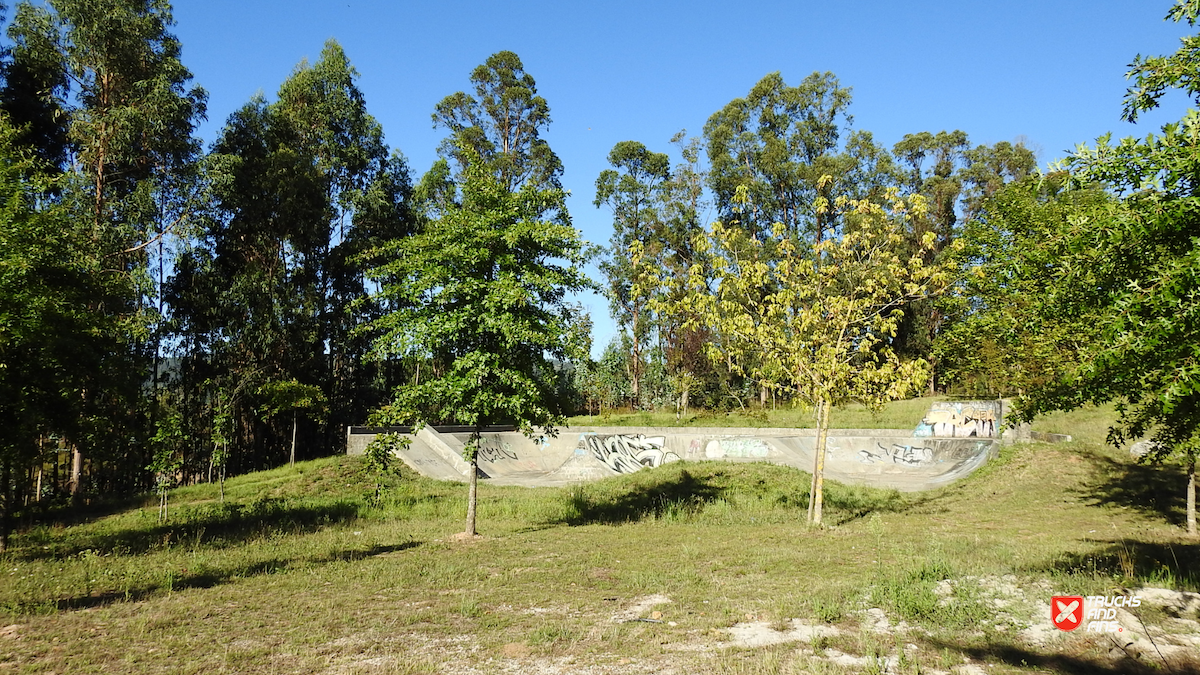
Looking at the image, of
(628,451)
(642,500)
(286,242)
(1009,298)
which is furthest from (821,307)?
(286,242)

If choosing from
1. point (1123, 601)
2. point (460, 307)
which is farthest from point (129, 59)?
point (1123, 601)

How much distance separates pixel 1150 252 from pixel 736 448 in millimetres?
22777

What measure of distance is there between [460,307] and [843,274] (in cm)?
861

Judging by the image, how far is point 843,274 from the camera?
15055mm

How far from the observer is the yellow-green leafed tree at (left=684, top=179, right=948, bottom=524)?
47.3ft

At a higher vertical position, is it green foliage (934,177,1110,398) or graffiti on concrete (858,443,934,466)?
green foliage (934,177,1110,398)

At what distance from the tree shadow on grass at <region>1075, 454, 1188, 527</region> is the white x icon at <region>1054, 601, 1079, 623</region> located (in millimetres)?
13192

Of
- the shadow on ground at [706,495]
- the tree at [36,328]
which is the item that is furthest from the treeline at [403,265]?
the shadow on ground at [706,495]

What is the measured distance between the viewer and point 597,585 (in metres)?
9.62

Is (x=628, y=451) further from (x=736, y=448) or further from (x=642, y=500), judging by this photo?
(x=642, y=500)

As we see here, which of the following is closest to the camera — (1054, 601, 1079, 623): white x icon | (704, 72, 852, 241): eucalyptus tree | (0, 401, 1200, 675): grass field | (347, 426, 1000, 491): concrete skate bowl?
(0, 401, 1200, 675): grass field

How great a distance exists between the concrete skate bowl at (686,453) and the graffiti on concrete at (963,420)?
3.18 m

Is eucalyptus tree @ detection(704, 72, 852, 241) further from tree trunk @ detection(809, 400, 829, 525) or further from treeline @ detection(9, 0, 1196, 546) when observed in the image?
tree trunk @ detection(809, 400, 829, 525)

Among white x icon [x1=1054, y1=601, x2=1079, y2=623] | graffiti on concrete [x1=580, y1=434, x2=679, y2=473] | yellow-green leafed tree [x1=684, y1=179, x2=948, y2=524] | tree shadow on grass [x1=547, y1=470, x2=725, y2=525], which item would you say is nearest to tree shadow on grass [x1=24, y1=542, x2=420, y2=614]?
tree shadow on grass [x1=547, y1=470, x2=725, y2=525]
